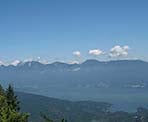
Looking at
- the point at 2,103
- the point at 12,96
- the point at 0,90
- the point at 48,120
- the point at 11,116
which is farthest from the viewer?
the point at 0,90

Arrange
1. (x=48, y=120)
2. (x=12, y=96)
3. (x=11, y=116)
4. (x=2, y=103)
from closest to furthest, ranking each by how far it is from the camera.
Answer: (x=48, y=120) → (x=11, y=116) → (x=2, y=103) → (x=12, y=96)

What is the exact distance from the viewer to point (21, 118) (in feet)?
104

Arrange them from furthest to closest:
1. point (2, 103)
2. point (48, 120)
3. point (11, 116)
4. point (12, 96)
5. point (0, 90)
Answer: point (0, 90) → point (12, 96) → point (2, 103) → point (11, 116) → point (48, 120)

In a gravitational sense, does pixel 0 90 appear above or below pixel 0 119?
above

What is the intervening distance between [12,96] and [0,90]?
10869 mm

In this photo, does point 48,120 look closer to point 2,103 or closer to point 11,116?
point 11,116

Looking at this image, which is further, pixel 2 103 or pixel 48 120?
pixel 2 103

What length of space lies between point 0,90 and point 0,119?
32.0 metres

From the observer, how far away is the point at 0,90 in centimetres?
6331

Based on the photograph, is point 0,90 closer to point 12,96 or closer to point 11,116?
point 12,96

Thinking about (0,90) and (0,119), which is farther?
(0,90)

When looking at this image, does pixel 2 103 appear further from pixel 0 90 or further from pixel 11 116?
pixel 0 90

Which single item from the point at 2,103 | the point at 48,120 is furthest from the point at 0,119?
the point at 2,103

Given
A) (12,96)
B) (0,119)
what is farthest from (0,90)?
(0,119)
